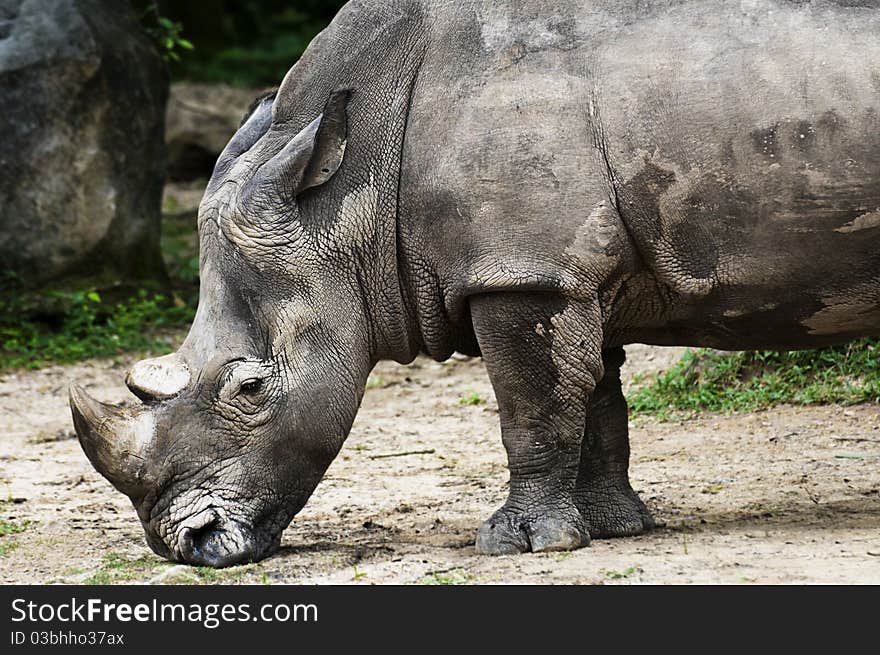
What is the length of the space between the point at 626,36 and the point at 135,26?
8.00m

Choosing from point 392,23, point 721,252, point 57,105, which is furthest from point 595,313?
point 57,105

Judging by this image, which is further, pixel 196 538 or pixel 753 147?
pixel 196 538

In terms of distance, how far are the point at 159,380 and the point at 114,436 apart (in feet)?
0.87

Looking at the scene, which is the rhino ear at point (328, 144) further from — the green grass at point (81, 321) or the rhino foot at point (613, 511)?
the green grass at point (81, 321)

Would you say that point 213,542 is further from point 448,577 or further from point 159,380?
point 448,577

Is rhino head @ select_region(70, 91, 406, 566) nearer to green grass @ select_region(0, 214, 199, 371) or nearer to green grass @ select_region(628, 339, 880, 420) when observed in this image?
green grass @ select_region(628, 339, 880, 420)

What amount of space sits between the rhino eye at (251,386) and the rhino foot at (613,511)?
4.75 ft

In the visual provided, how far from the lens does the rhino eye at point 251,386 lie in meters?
5.27

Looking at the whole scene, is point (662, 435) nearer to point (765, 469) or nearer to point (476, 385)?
point (765, 469)

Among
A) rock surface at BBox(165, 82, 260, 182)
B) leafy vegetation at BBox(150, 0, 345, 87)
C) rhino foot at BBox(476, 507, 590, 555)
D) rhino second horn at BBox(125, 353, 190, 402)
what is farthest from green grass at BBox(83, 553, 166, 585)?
leafy vegetation at BBox(150, 0, 345, 87)

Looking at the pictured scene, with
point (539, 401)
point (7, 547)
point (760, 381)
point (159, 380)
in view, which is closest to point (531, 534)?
point (539, 401)

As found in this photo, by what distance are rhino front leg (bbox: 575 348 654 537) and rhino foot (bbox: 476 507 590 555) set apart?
1.56ft

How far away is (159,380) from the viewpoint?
17.4 ft

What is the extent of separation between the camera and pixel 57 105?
1124 cm
